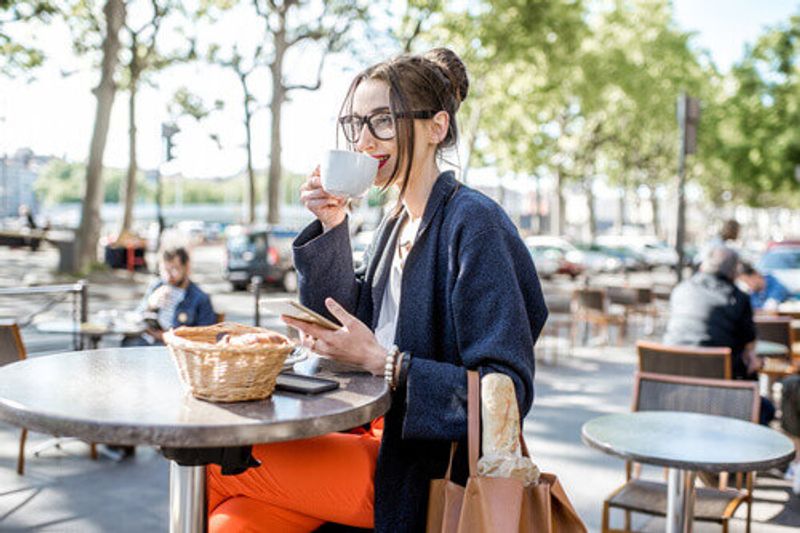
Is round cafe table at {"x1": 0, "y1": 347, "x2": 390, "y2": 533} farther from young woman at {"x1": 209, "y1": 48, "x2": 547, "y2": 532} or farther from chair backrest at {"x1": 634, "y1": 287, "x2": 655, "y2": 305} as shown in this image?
chair backrest at {"x1": 634, "y1": 287, "x2": 655, "y2": 305}

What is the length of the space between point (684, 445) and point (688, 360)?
6.19 ft

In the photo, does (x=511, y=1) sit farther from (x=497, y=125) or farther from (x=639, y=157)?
(x=639, y=157)

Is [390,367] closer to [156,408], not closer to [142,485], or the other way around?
[156,408]

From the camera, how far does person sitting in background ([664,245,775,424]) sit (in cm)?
561

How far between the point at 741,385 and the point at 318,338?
2.82m

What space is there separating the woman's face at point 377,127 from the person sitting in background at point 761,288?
6903 mm

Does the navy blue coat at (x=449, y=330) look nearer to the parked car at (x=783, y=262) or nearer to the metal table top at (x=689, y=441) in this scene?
the metal table top at (x=689, y=441)

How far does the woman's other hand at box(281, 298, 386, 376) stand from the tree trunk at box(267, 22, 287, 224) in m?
22.9

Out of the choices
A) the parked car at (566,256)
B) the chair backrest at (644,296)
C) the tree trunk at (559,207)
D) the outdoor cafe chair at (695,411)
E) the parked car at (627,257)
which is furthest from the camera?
the tree trunk at (559,207)

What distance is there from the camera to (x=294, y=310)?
178 centimetres

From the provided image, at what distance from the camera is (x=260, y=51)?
81.4 feet

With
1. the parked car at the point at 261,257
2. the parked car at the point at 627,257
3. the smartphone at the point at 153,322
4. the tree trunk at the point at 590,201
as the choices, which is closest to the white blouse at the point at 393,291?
the smartphone at the point at 153,322

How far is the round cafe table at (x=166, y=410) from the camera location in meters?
1.40

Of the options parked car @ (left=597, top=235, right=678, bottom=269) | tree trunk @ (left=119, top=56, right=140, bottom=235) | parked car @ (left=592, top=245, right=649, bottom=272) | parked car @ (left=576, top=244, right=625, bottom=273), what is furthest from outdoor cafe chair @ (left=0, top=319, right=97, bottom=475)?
parked car @ (left=597, top=235, right=678, bottom=269)
